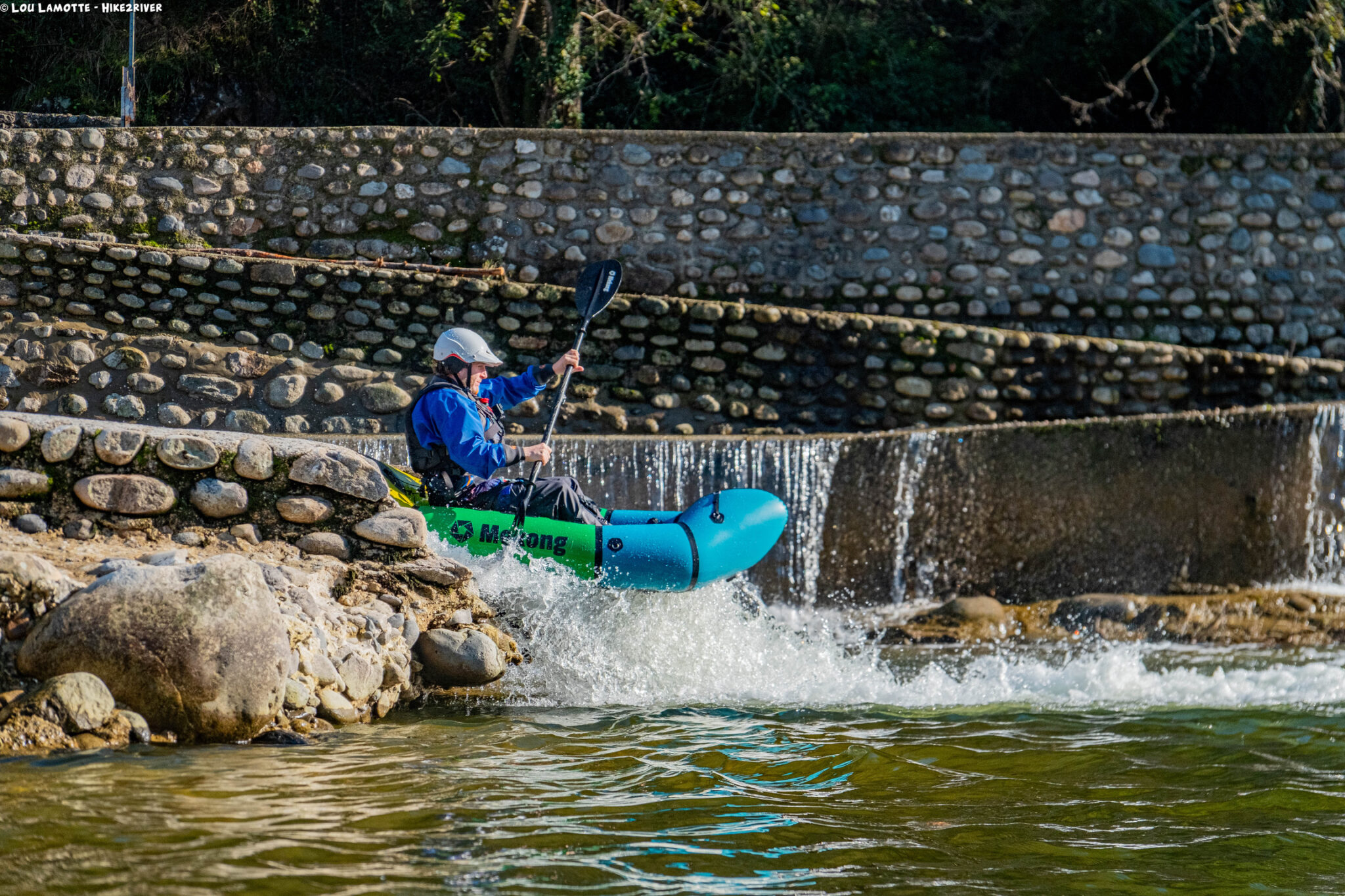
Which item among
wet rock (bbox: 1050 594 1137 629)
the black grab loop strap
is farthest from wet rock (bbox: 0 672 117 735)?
wet rock (bbox: 1050 594 1137 629)

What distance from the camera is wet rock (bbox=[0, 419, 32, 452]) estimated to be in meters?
4.75

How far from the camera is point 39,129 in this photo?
928 centimetres

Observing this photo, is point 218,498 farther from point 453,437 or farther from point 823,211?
point 823,211

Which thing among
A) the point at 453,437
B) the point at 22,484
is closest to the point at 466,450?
the point at 453,437

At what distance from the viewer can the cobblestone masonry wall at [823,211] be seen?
941 cm

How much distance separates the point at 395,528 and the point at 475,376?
0.98 m

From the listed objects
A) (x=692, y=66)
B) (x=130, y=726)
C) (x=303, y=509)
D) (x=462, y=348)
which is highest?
(x=692, y=66)

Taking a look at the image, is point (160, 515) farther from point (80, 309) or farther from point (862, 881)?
point (80, 309)

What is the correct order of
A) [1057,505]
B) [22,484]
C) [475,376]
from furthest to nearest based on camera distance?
[1057,505] < [475,376] < [22,484]

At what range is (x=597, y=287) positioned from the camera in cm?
753

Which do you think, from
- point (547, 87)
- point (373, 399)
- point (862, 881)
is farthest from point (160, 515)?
point (547, 87)

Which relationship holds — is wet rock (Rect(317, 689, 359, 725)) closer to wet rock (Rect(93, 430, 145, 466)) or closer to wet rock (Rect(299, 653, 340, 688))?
wet rock (Rect(299, 653, 340, 688))

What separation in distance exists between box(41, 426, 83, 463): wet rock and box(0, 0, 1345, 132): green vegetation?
775cm

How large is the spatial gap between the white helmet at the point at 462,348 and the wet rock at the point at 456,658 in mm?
1322
